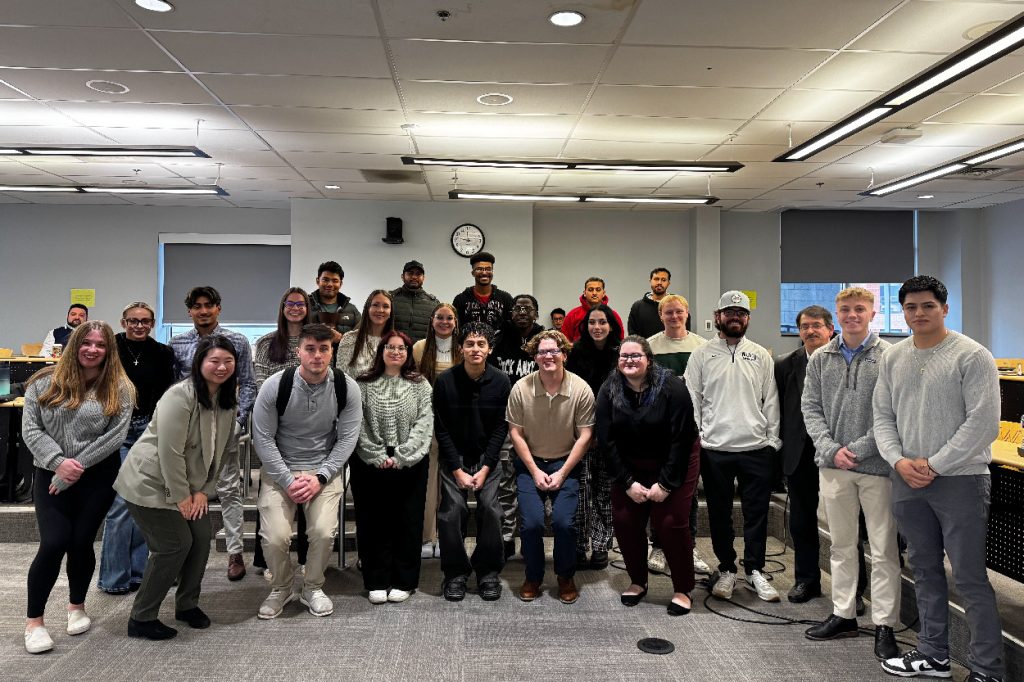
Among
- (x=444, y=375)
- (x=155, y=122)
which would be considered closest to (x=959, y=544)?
(x=444, y=375)

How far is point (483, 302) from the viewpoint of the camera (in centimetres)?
506

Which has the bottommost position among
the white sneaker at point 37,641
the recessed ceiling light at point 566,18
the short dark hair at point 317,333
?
the white sneaker at point 37,641

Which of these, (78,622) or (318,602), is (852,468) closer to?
(318,602)

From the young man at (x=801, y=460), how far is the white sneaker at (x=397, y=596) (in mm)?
1988

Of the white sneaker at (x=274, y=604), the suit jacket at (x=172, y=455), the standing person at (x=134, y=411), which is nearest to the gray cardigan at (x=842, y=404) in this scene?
the white sneaker at (x=274, y=604)

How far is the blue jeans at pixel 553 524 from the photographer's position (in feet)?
11.9

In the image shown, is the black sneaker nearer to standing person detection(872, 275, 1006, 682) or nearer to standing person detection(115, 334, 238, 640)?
standing person detection(872, 275, 1006, 682)

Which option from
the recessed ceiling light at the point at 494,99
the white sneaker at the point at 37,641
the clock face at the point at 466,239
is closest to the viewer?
the white sneaker at the point at 37,641

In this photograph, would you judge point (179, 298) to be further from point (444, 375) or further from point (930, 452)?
point (930, 452)

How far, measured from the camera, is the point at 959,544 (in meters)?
2.60

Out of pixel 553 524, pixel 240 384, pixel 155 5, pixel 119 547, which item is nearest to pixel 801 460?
pixel 553 524

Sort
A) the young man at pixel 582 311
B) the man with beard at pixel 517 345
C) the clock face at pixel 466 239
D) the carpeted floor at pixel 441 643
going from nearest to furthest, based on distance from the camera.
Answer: the carpeted floor at pixel 441 643
the man with beard at pixel 517 345
the young man at pixel 582 311
the clock face at pixel 466 239

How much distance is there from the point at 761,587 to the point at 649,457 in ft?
3.05

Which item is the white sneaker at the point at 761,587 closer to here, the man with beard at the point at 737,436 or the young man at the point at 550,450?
the man with beard at the point at 737,436
